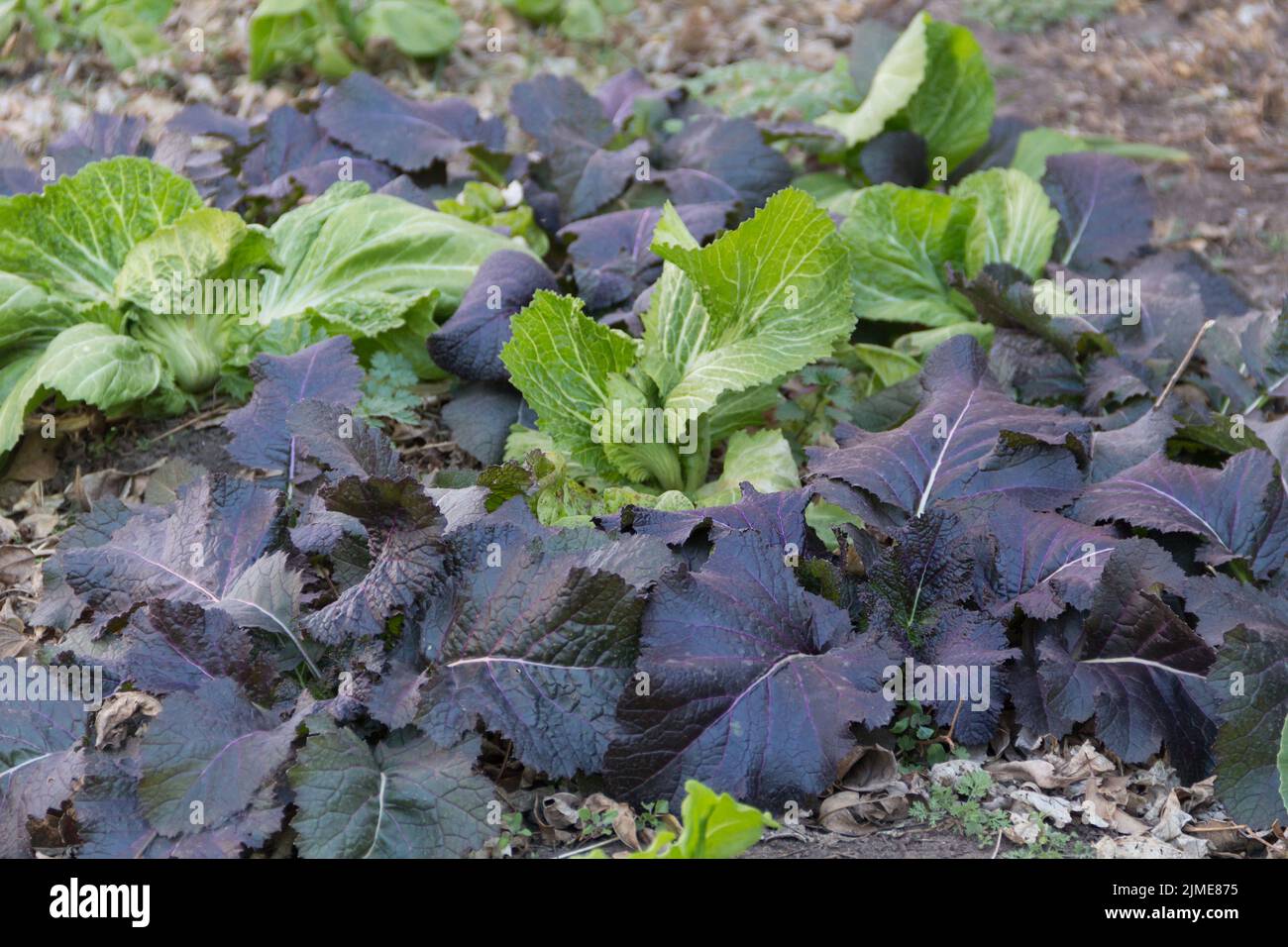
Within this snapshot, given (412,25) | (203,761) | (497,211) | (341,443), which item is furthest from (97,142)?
(203,761)

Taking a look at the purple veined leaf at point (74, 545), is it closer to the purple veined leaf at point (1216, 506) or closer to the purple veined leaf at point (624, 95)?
the purple veined leaf at point (1216, 506)

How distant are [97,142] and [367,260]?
1270mm

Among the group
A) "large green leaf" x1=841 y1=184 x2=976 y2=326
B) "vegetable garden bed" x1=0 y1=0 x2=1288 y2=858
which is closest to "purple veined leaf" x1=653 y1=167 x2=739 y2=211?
"vegetable garden bed" x1=0 y1=0 x2=1288 y2=858

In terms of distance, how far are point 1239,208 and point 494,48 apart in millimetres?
3302

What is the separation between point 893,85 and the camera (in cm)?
443

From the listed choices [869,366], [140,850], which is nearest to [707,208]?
[869,366]

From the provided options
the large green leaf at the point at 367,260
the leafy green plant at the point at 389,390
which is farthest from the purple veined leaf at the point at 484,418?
the large green leaf at the point at 367,260

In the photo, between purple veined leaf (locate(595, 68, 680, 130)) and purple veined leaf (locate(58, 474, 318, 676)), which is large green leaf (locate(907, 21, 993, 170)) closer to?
purple veined leaf (locate(595, 68, 680, 130))

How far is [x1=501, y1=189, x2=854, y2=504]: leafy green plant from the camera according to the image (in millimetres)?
3043

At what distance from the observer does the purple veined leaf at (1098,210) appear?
4.24 meters

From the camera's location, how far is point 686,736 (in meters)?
2.41

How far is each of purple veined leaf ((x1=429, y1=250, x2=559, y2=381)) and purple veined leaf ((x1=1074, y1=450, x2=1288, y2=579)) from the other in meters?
1.60

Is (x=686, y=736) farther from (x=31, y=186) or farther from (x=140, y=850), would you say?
(x=31, y=186)

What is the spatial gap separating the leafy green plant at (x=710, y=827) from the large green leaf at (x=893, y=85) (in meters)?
3.03
